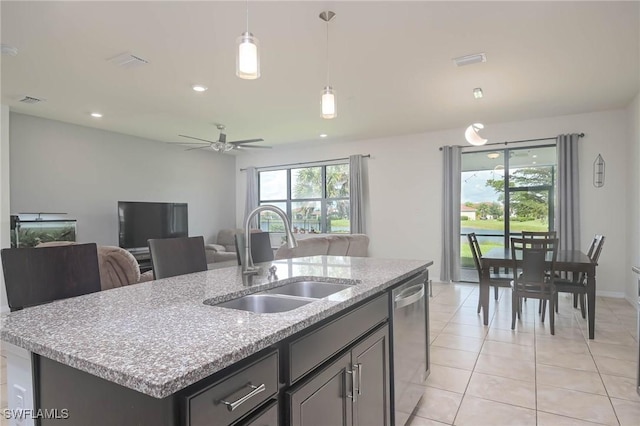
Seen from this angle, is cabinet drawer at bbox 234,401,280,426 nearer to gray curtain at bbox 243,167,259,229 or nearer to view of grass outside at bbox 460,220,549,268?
view of grass outside at bbox 460,220,549,268

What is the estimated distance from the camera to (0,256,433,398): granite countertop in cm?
80

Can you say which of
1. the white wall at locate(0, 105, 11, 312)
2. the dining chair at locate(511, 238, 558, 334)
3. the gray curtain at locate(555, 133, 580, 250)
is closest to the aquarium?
the white wall at locate(0, 105, 11, 312)

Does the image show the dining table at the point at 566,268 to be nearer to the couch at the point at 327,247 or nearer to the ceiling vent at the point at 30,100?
the couch at the point at 327,247

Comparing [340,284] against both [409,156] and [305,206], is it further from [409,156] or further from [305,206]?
[305,206]

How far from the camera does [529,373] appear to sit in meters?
2.75

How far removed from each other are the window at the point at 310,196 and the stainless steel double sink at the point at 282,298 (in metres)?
5.48

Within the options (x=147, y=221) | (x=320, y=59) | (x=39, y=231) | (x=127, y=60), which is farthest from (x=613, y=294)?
(x=39, y=231)

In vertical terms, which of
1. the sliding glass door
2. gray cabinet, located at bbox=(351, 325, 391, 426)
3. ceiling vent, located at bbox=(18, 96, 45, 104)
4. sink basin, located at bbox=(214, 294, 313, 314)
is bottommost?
gray cabinet, located at bbox=(351, 325, 391, 426)

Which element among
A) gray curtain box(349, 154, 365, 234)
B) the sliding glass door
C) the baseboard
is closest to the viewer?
the baseboard

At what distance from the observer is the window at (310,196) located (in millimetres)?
7613

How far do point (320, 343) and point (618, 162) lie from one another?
19.5ft

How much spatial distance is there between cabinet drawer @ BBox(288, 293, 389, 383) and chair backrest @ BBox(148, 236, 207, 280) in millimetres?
1206

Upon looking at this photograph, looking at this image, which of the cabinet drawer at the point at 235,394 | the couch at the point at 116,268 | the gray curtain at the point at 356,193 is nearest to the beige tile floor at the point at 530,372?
the cabinet drawer at the point at 235,394

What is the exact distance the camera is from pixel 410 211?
22.1 ft
